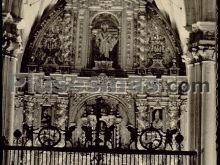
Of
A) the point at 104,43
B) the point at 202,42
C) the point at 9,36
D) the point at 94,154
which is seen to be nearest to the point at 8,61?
the point at 9,36

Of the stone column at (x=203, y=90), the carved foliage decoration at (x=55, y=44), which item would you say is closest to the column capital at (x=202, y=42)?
the stone column at (x=203, y=90)

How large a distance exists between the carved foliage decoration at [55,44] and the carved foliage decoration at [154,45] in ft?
6.83

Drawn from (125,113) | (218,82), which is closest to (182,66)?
(125,113)

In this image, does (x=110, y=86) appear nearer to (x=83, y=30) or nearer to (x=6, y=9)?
(x=83, y=30)

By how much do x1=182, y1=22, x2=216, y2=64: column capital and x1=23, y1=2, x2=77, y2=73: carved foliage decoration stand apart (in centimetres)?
616

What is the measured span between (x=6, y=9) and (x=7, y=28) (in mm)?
413

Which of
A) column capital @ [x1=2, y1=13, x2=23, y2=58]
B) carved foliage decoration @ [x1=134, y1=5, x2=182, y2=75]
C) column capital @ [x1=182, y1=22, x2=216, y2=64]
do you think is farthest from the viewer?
carved foliage decoration @ [x1=134, y1=5, x2=182, y2=75]

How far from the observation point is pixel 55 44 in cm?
1908

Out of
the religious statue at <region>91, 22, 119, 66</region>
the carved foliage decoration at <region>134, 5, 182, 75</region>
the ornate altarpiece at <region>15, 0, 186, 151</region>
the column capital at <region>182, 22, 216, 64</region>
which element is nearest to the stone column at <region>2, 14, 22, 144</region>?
the column capital at <region>182, 22, 216, 64</region>

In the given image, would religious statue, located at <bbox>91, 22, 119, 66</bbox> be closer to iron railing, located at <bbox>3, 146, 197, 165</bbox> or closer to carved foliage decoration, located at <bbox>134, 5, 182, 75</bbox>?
carved foliage decoration, located at <bbox>134, 5, 182, 75</bbox>

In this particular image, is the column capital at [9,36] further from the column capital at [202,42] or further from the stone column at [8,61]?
the column capital at [202,42]

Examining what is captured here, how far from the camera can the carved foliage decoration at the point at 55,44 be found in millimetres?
18781

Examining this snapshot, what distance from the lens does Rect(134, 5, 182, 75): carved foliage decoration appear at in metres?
18.8

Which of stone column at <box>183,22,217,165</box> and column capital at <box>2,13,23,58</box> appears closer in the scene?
stone column at <box>183,22,217,165</box>
